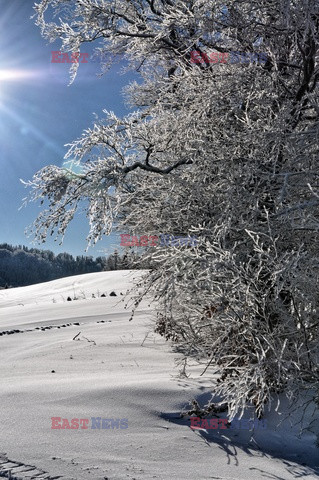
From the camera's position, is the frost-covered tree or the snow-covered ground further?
the frost-covered tree

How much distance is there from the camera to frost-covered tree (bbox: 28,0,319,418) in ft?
11.2

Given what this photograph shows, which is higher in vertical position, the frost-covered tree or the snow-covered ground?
the frost-covered tree

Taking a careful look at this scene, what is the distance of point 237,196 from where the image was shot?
13.2 ft

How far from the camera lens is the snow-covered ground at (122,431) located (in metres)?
2.48

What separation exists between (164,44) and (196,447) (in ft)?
22.3

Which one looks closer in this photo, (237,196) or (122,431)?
(122,431)

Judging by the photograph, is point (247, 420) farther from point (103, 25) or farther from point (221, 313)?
point (103, 25)

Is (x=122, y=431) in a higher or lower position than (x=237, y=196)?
lower

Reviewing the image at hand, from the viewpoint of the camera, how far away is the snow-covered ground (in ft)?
8.15

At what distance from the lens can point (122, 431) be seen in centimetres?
291

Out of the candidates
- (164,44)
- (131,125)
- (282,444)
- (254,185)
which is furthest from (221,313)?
(164,44)

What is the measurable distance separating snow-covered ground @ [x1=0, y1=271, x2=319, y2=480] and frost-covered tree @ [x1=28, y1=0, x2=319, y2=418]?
0.88 feet

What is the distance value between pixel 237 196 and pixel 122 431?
203cm

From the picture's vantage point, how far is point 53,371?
4.07 metres
